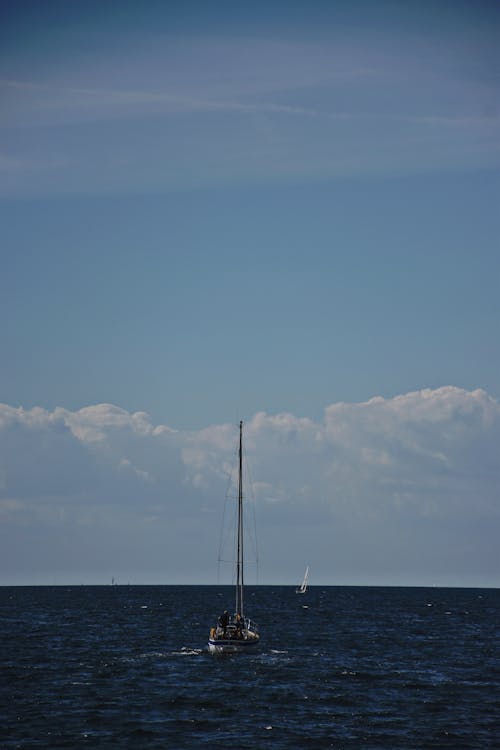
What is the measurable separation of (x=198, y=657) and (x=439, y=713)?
32159 millimetres

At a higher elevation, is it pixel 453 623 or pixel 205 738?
pixel 453 623

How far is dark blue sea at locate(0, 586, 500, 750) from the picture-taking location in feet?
172

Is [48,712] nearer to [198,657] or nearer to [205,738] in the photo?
[205,738]

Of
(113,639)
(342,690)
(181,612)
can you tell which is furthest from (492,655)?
(181,612)

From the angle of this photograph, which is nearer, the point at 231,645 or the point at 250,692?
the point at 250,692

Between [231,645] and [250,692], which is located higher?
[231,645]

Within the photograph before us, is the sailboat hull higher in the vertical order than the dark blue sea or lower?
higher

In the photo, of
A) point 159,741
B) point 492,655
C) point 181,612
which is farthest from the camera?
point 181,612

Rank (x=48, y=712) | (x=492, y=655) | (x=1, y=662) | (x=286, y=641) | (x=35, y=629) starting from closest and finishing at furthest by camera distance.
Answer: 1. (x=48, y=712)
2. (x=1, y=662)
3. (x=492, y=655)
4. (x=286, y=641)
5. (x=35, y=629)

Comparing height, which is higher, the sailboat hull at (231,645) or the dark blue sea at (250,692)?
the sailboat hull at (231,645)

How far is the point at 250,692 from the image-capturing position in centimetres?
6675

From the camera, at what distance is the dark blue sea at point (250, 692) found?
172 feet

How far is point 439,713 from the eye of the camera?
59.5m

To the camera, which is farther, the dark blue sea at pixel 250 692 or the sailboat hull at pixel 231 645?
the sailboat hull at pixel 231 645
